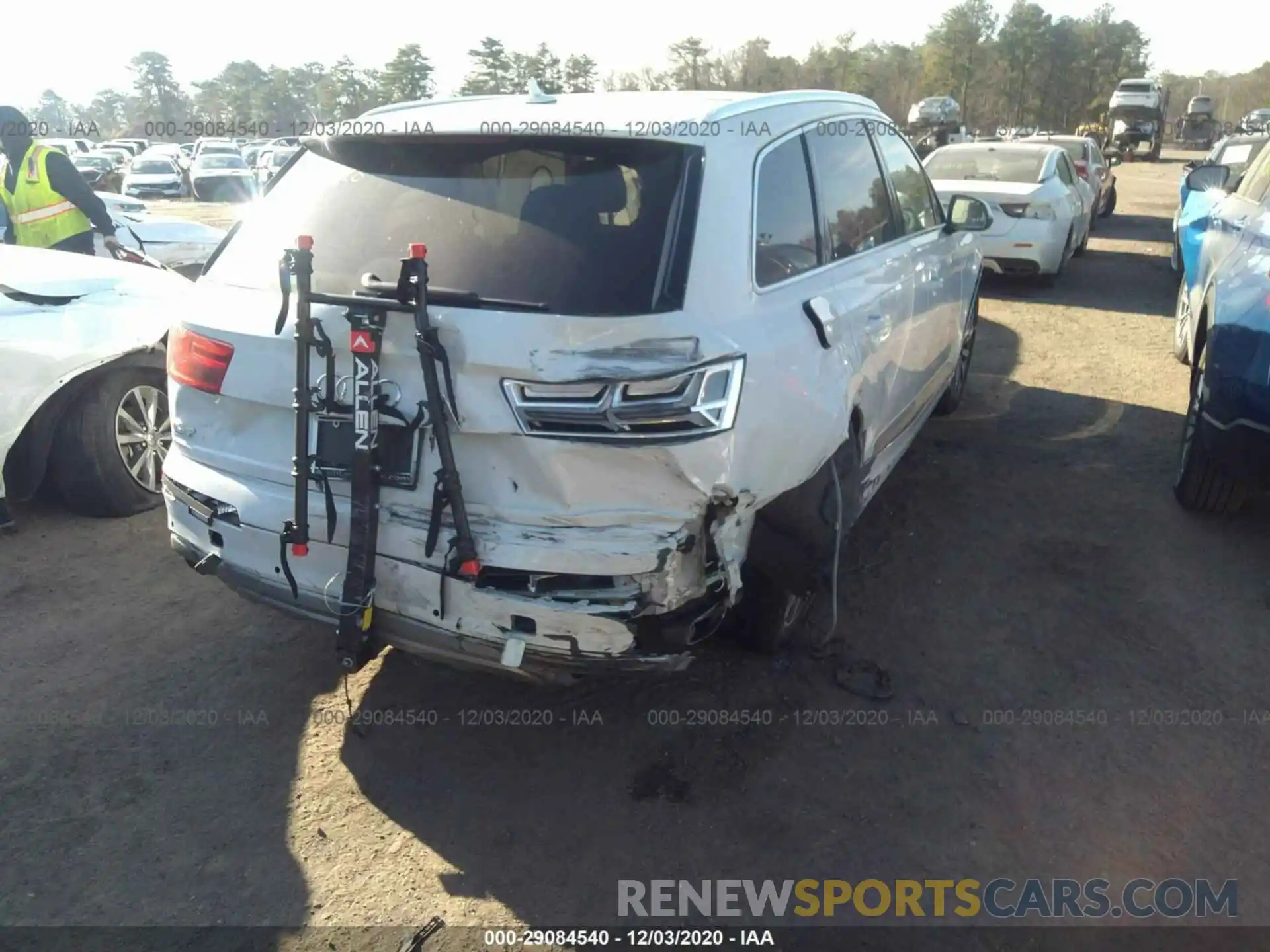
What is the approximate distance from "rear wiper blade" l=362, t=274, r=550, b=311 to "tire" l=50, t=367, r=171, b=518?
2.78 metres

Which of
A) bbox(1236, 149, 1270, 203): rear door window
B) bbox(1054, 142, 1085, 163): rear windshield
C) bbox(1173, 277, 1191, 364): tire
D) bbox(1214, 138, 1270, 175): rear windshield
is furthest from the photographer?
bbox(1054, 142, 1085, 163): rear windshield

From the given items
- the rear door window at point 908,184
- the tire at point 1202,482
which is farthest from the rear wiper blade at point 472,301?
the tire at point 1202,482

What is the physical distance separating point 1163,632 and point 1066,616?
34cm

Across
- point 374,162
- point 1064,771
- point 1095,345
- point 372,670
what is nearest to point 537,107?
point 374,162

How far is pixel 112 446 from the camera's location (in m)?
4.75

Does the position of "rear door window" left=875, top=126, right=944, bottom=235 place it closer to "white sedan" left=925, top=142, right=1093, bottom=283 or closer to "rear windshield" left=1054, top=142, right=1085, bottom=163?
"white sedan" left=925, top=142, right=1093, bottom=283

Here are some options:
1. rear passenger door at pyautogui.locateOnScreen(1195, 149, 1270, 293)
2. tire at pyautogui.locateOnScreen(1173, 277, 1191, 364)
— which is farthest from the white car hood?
tire at pyautogui.locateOnScreen(1173, 277, 1191, 364)

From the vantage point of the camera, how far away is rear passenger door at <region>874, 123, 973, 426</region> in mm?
4336

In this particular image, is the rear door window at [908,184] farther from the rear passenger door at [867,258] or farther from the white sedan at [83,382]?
the white sedan at [83,382]

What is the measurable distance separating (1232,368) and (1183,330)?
3.41m

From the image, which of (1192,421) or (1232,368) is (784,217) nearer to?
(1232,368)

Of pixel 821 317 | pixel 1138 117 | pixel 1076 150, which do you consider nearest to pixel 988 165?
pixel 1076 150

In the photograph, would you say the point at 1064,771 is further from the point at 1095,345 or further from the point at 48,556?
the point at 1095,345

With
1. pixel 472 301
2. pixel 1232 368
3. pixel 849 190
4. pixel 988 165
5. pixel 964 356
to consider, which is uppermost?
pixel 988 165
